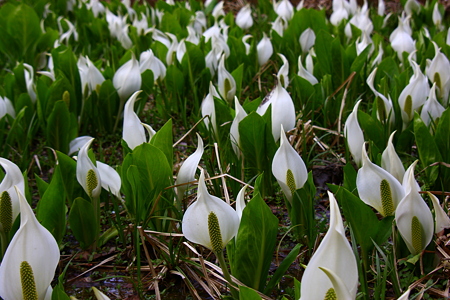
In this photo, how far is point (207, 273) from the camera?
1288 mm

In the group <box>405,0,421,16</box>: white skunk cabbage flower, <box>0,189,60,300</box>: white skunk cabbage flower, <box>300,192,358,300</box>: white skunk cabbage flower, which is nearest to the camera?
<box>300,192,358,300</box>: white skunk cabbage flower

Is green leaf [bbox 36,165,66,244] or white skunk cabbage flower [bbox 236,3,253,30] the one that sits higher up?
green leaf [bbox 36,165,66,244]

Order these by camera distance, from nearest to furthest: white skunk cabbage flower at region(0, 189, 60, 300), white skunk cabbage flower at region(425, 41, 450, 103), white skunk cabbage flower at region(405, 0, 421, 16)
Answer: white skunk cabbage flower at region(0, 189, 60, 300), white skunk cabbage flower at region(425, 41, 450, 103), white skunk cabbage flower at region(405, 0, 421, 16)

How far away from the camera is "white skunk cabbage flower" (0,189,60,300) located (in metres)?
1.00

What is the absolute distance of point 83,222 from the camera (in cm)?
143

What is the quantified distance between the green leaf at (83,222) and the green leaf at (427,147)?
0.91 m

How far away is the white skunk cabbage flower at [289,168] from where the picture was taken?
134 centimetres

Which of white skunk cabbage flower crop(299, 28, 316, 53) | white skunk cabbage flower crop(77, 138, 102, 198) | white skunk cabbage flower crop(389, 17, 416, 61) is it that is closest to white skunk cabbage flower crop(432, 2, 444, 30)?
white skunk cabbage flower crop(389, 17, 416, 61)

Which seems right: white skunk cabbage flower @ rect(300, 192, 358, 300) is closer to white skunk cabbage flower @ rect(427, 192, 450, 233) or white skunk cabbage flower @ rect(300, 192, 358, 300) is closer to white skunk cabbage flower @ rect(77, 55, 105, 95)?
white skunk cabbage flower @ rect(427, 192, 450, 233)

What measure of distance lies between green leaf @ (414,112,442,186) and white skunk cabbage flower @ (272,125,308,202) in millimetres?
415

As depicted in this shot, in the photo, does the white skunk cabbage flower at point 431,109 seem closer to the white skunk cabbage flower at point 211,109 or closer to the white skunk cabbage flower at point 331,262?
the white skunk cabbage flower at point 211,109

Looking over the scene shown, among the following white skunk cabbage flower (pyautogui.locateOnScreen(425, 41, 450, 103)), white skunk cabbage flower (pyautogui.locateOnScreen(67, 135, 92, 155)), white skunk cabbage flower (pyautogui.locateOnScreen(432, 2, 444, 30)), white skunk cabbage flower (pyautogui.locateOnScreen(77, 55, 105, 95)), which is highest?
white skunk cabbage flower (pyautogui.locateOnScreen(425, 41, 450, 103))

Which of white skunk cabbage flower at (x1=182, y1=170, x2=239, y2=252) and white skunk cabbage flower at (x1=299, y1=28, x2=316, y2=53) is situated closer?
white skunk cabbage flower at (x1=182, y1=170, x2=239, y2=252)

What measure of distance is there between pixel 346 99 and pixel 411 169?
113 centimetres
